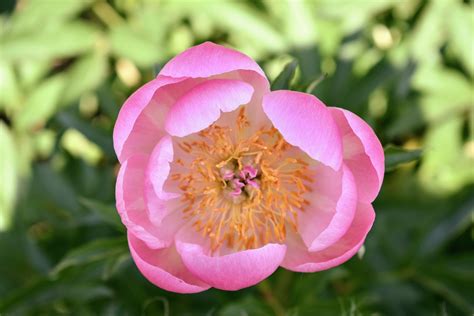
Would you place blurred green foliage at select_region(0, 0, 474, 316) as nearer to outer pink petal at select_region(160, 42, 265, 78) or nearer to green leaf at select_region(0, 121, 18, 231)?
green leaf at select_region(0, 121, 18, 231)

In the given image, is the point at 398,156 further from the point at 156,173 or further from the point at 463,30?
the point at 463,30

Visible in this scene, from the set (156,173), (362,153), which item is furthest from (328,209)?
(156,173)

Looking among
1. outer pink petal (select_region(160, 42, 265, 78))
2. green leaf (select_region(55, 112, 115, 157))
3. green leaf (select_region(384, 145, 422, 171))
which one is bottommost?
green leaf (select_region(55, 112, 115, 157))

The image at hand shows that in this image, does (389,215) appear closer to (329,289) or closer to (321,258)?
(329,289)

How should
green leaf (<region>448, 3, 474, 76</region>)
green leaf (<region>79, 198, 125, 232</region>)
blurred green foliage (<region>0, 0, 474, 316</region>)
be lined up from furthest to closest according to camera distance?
1. green leaf (<region>448, 3, 474, 76</region>)
2. blurred green foliage (<region>0, 0, 474, 316</region>)
3. green leaf (<region>79, 198, 125, 232</region>)

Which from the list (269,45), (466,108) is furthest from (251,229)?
(466,108)

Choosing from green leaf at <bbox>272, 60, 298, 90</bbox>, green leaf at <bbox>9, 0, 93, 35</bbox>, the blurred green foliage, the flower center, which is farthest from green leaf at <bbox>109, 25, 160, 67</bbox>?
green leaf at <bbox>272, 60, 298, 90</bbox>

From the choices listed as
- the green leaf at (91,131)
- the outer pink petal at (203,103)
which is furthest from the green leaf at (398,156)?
the green leaf at (91,131)
